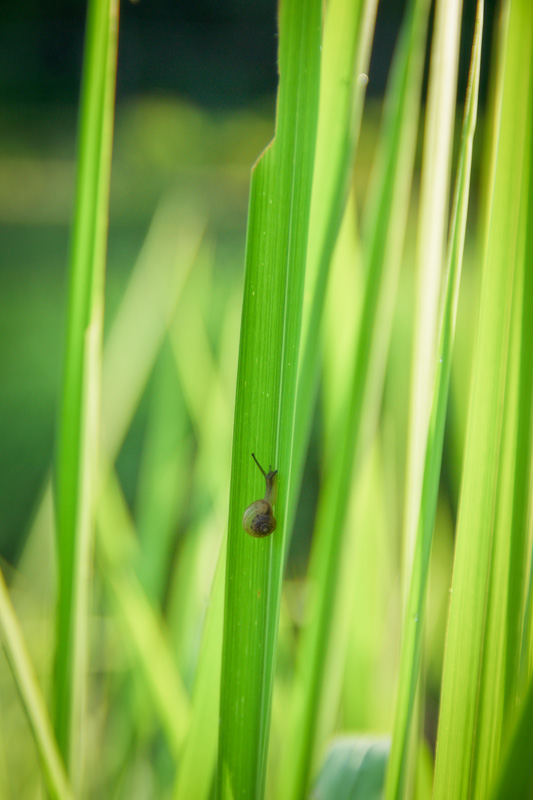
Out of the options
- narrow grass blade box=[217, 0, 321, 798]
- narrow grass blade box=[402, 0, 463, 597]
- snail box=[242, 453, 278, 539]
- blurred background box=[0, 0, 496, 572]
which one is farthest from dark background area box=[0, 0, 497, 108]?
snail box=[242, 453, 278, 539]

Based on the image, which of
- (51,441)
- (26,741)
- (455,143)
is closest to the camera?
(26,741)

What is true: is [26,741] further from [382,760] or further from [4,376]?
[4,376]

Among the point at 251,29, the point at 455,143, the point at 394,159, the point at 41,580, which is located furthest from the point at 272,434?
the point at 251,29

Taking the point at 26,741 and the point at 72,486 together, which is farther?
the point at 26,741

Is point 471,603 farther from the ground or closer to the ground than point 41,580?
farther from the ground

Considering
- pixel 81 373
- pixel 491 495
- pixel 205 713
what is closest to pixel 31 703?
pixel 205 713

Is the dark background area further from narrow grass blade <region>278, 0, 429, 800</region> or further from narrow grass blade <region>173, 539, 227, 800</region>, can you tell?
narrow grass blade <region>173, 539, 227, 800</region>

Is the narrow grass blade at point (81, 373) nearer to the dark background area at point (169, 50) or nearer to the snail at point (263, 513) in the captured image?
the snail at point (263, 513)

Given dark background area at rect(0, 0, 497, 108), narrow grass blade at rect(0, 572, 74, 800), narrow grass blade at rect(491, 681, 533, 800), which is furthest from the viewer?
dark background area at rect(0, 0, 497, 108)

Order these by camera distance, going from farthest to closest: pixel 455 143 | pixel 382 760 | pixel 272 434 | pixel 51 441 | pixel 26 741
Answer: pixel 51 441 → pixel 455 143 → pixel 26 741 → pixel 382 760 → pixel 272 434
